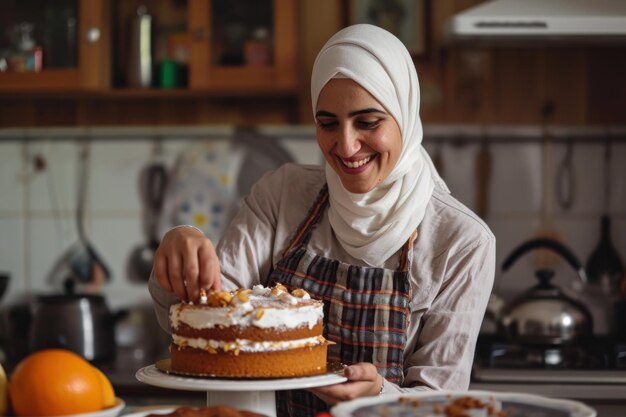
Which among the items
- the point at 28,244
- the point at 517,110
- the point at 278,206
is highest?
the point at 517,110

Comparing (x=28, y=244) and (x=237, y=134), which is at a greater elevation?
(x=237, y=134)

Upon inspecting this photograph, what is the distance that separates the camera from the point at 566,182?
331 cm

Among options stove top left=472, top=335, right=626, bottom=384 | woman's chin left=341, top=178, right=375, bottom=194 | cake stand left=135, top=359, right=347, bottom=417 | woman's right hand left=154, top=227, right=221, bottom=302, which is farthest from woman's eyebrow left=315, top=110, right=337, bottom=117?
stove top left=472, top=335, right=626, bottom=384

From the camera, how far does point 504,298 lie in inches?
128

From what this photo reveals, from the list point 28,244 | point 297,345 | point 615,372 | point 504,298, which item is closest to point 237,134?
point 28,244

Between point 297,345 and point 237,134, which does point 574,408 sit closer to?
point 297,345

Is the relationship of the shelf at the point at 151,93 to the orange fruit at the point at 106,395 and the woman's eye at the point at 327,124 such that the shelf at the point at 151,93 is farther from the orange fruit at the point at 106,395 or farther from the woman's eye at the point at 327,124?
the orange fruit at the point at 106,395

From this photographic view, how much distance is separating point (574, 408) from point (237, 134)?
2.42 m

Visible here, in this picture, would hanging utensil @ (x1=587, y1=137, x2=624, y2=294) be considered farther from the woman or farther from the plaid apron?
the plaid apron

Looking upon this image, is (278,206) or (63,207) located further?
(63,207)

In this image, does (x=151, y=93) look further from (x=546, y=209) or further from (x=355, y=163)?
(x=355, y=163)

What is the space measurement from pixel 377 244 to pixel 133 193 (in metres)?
1.81

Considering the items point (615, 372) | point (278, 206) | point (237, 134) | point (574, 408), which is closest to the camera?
point (574, 408)

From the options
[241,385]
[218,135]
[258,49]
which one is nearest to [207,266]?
[241,385]
